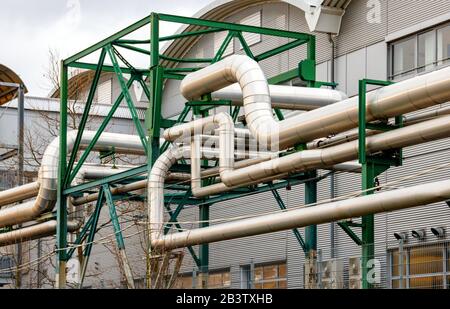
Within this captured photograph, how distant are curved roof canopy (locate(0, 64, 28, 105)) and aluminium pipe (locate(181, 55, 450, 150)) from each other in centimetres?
2619

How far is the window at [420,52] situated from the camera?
120 ft

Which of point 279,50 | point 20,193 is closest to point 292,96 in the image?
point 279,50

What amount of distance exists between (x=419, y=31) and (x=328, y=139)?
31.1ft

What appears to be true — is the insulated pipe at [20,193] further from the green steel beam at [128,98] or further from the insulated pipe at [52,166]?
the green steel beam at [128,98]

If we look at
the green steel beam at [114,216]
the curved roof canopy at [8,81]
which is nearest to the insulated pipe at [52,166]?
the green steel beam at [114,216]

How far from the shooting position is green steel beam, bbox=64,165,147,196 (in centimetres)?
3353

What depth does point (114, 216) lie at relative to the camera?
1368 inches

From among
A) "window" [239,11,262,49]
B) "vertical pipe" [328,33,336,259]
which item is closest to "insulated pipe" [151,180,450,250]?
"vertical pipe" [328,33,336,259]

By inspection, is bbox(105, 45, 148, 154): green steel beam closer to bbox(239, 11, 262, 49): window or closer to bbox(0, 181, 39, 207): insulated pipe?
bbox(0, 181, 39, 207): insulated pipe

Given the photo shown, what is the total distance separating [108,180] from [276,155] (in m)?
8.53

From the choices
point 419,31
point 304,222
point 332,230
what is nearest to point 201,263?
point 332,230

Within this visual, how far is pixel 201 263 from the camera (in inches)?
1550

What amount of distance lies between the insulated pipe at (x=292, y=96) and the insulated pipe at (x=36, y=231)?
10831 mm

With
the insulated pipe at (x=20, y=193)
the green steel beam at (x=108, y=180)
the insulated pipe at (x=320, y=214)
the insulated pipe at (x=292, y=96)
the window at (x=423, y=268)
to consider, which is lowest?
the window at (x=423, y=268)
